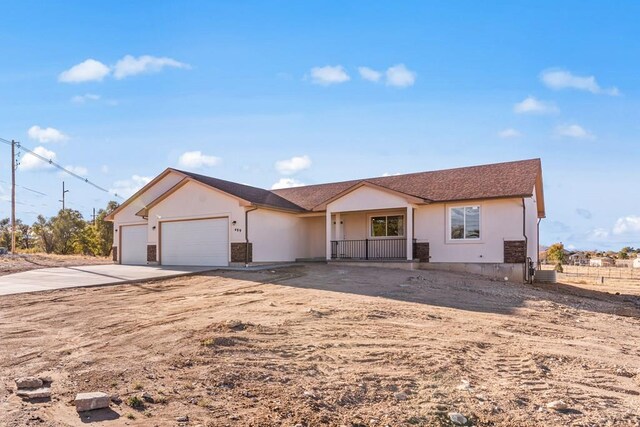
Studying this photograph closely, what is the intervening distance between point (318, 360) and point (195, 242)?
686 inches

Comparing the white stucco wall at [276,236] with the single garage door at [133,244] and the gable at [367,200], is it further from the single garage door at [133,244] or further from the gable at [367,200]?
the single garage door at [133,244]

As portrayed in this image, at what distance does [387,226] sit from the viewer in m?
23.4

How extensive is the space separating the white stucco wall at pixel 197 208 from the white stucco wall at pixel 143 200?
237 centimetres

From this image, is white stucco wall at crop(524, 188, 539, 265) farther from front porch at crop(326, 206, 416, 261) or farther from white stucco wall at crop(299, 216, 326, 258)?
white stucco wall at crop(299, 216, 326, 258)

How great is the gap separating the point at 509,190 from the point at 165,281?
13837mm

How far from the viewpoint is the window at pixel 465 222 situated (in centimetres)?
2069

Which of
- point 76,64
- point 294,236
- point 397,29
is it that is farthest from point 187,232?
point 397,29

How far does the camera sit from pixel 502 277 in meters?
19.9

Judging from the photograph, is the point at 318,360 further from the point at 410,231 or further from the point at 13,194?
the point at 13,194

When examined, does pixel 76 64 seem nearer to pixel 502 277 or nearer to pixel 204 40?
pixel 204 40

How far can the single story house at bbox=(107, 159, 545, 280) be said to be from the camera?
20.3 meters

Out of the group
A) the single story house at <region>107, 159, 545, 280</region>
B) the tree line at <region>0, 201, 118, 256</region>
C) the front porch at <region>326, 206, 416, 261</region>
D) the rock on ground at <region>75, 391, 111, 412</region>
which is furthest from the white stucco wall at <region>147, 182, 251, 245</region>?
the tree line at <region>0, 201, 118, 256</region>

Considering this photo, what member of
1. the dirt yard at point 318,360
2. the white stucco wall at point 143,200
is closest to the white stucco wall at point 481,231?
the dirt yard at point 318,360

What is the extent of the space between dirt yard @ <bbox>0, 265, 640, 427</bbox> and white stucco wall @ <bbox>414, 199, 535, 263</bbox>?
7.03 metres
